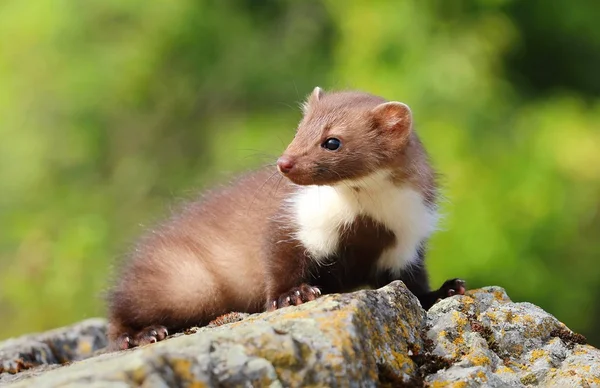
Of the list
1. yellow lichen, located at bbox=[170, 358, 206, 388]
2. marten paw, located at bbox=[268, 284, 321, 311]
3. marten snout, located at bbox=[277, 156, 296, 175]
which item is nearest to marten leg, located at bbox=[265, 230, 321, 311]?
marten paw, located at bbox=[268, 284, 321, 311]

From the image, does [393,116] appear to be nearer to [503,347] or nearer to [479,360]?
[503,347]

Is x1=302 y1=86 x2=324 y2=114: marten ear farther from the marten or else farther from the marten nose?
the marten nose

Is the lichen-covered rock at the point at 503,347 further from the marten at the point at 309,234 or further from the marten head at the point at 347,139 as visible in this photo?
the marten head at the point at 347,139

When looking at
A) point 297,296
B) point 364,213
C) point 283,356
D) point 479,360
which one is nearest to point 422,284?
point 364,213

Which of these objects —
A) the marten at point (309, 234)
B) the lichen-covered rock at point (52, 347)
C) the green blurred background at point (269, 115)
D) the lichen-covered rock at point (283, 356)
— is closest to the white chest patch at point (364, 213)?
the marten at point (309, 234)

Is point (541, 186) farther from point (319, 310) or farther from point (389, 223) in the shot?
point (319, 310)
